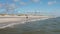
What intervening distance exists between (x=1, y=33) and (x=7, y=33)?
91 centimetres

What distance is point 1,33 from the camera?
2047 cm

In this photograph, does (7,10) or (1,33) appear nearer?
(1,33)

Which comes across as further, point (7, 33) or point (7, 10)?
point (7, 10)

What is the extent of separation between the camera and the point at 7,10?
91562 mm

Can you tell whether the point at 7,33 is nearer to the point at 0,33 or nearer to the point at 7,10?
the point at 0,33

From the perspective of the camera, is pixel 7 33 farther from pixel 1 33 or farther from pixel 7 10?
pixel 7 10

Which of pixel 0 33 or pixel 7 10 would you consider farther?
pixel 7 10

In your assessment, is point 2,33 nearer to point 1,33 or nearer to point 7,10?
point 1,33

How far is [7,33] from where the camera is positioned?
20734 mm

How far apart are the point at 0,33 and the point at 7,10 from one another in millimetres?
72241

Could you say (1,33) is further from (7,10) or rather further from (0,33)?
(7,10)

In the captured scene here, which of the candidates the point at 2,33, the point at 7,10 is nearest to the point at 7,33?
the point at 2,33

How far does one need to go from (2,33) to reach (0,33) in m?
0.31

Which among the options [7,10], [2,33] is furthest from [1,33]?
[7,10]
